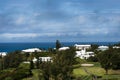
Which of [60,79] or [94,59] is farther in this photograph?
[94,59]

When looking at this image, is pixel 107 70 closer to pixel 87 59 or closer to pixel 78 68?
pixel 78 68

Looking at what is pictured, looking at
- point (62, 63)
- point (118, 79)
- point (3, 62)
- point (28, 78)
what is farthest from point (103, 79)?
point (3, 62)

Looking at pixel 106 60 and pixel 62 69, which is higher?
pixel 106 60

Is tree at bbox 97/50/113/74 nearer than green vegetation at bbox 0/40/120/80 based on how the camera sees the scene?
No

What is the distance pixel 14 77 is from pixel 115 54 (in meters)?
29.5

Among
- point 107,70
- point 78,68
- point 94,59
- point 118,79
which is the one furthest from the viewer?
point 94,59

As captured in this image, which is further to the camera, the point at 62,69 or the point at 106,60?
the point at 106,60

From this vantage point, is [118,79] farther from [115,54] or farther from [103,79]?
[115,54]

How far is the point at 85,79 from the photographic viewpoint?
67.9m

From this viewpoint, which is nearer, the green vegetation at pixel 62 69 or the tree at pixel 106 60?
the green vegetation at pixel 62 69

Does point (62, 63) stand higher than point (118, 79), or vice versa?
point (62, 63)

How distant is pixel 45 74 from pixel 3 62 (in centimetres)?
3413

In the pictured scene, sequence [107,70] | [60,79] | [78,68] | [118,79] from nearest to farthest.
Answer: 1. [60,79]
2. [118,79]
3. [107,70]
4. [78,68]

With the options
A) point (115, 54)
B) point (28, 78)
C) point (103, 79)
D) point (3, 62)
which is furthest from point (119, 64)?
point (3, 62)
